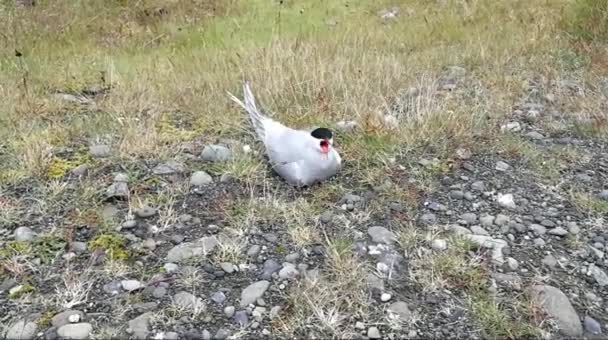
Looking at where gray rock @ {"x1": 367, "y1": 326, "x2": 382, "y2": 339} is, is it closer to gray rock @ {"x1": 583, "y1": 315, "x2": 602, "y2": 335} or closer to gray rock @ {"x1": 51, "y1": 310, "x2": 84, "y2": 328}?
gray rock @ {"x1": 583, "y1": 315, "x2": 602, "y2": 335}

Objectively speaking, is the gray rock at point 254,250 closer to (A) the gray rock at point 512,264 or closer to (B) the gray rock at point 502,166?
(A) the gray rock at point 512,264

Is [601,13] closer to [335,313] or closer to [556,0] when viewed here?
[556,0]

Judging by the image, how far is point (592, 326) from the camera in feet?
7.85

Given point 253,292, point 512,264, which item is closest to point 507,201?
point 512,264

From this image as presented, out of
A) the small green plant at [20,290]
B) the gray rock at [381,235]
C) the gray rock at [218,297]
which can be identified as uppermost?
the small green plant at [20,290]

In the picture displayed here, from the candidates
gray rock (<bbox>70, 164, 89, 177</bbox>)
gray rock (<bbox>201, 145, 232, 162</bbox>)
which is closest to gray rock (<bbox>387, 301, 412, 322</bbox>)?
gray rock (<bbox>201, 145, 232, 162</bbox>)

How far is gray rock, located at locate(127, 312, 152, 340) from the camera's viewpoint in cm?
230

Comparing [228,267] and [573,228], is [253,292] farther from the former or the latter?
[573,228]

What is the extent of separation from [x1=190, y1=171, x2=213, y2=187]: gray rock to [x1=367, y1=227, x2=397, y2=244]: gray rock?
1.06 meters

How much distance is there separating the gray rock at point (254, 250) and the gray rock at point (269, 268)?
9cm

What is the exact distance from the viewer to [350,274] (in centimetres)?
261

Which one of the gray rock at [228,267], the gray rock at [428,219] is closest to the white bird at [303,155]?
the gray rock at [428,219]

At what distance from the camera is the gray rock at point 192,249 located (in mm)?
2768

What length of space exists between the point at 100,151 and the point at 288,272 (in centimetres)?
171
